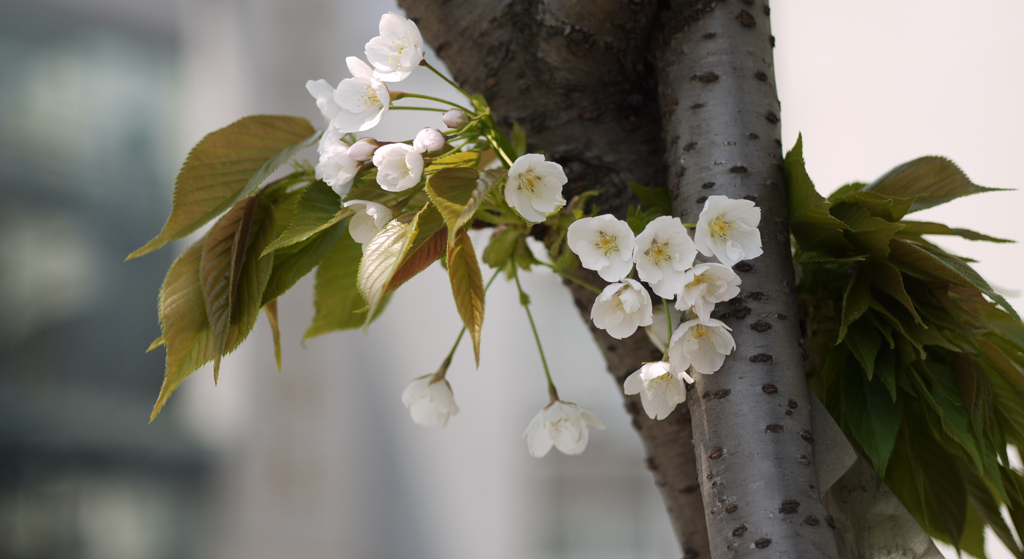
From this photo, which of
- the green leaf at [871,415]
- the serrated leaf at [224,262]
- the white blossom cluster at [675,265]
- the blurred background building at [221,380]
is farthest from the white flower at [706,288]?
the blurred background building at [221,380]

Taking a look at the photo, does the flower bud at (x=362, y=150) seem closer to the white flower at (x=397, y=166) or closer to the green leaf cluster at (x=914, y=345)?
the white flower at (x=397, y=166)

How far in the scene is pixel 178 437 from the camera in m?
2.30

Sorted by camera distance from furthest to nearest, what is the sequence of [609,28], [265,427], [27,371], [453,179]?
[265,427]
[27,371]
[609,28]
[453,179]

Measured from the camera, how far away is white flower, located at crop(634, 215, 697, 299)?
29cm

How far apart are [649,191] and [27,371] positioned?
2.37 meters

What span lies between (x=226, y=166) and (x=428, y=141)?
135mm

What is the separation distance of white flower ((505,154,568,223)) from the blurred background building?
2.06 meters

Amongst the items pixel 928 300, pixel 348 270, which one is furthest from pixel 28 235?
pixel 928 300

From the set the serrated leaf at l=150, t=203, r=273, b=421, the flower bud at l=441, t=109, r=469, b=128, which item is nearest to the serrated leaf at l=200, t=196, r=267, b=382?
the serrated leaf at l=150, t=203, r=273, b=421

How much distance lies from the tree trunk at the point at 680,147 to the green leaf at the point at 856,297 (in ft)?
0.08

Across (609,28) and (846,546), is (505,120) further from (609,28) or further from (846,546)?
(846,546)

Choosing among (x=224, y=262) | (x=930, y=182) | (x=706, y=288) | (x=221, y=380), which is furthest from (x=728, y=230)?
(x=221, y=380)

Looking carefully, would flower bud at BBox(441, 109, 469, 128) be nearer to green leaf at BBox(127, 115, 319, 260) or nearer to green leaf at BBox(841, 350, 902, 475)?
green leaf at BBox(127, 115, 319, 260)

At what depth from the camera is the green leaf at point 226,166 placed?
1.19 feet
